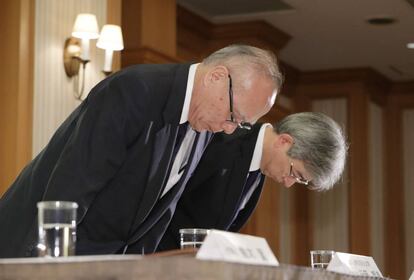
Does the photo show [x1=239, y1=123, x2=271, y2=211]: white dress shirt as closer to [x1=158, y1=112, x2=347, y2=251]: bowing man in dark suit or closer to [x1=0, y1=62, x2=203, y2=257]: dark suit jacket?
[x1=158, y1=112, x2=347, y2=251]: bowing man in dark suit

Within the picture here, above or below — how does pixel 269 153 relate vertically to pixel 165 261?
above

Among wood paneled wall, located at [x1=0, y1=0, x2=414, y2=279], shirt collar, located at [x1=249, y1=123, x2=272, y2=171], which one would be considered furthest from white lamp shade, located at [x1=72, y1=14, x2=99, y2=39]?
shirt collar, located at [x1=249, y1=123, x2=272, y2=171]

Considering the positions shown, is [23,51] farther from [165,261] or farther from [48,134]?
[165,261]

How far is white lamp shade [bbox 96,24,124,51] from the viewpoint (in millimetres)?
5930

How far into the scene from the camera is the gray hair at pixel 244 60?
2.96 m

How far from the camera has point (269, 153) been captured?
362 centimetres

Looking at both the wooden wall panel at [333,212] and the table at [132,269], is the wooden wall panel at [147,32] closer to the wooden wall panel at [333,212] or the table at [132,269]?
the wooden wall panel at [333,212]

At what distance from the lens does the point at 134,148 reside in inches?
110

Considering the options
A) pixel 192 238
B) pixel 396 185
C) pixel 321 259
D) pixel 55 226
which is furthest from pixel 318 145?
pixel 396 185

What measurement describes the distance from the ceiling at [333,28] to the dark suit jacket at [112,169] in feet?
18.6

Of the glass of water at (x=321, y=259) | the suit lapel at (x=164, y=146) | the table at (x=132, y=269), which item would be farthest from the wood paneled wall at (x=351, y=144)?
the table at (x=132, y=269)

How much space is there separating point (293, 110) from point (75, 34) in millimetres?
5867

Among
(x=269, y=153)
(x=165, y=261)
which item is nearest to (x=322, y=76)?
(x=269, y=153)

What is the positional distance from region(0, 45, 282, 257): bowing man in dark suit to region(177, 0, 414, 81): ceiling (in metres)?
5.51
